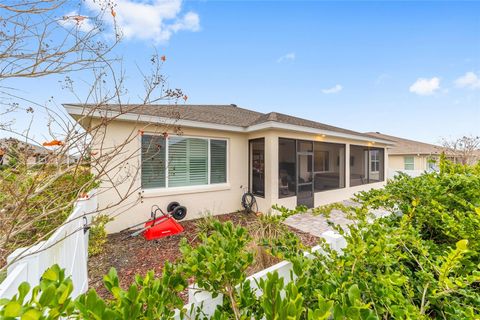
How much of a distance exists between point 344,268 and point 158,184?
5.75m

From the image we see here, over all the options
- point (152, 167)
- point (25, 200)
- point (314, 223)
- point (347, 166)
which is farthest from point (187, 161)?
point (347, 166)

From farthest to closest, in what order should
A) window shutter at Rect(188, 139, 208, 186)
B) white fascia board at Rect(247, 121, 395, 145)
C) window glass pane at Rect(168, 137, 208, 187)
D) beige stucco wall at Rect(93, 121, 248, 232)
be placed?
1. window shutter at Rect(188, 139, 208, 186)
2. white fascia board at Rect(247, 121, 395, 145)
3. window glass pane at Rect(168, 137, 208, 187)
4. beige stucco wall at Rect(93, 121, 248, 232)

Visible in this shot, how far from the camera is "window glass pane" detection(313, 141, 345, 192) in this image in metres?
9.98

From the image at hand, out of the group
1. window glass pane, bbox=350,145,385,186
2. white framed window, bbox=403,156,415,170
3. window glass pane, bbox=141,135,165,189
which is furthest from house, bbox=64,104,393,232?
white framed window, bbox=403,156,415,170

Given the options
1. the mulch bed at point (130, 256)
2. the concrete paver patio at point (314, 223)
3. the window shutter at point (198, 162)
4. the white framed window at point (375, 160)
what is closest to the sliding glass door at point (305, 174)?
the concrete paver patio at point (314, 223)

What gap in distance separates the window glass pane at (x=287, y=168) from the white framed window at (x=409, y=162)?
18229mm

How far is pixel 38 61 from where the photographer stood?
2.43m

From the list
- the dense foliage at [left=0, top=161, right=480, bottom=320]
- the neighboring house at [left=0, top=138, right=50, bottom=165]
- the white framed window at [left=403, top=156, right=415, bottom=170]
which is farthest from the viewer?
the white framed window at [left=403, top=156, right=415, bottom=170]

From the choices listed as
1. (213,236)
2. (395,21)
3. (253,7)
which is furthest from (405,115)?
(213,236)

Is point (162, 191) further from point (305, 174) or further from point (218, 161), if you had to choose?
point (305, 174)

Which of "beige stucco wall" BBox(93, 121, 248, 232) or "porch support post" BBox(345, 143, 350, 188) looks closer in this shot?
"beige stucco wall" BBox(93, 121, 248, 232)

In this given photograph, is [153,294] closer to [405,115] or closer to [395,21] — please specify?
[395,21]

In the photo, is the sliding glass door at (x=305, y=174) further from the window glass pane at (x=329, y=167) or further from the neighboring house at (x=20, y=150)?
the neighboring house at (x=20, y=150)

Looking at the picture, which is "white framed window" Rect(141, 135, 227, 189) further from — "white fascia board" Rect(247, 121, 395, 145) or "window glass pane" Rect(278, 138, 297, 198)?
"window glass pane" Rect(278, 138, 297, 198)
